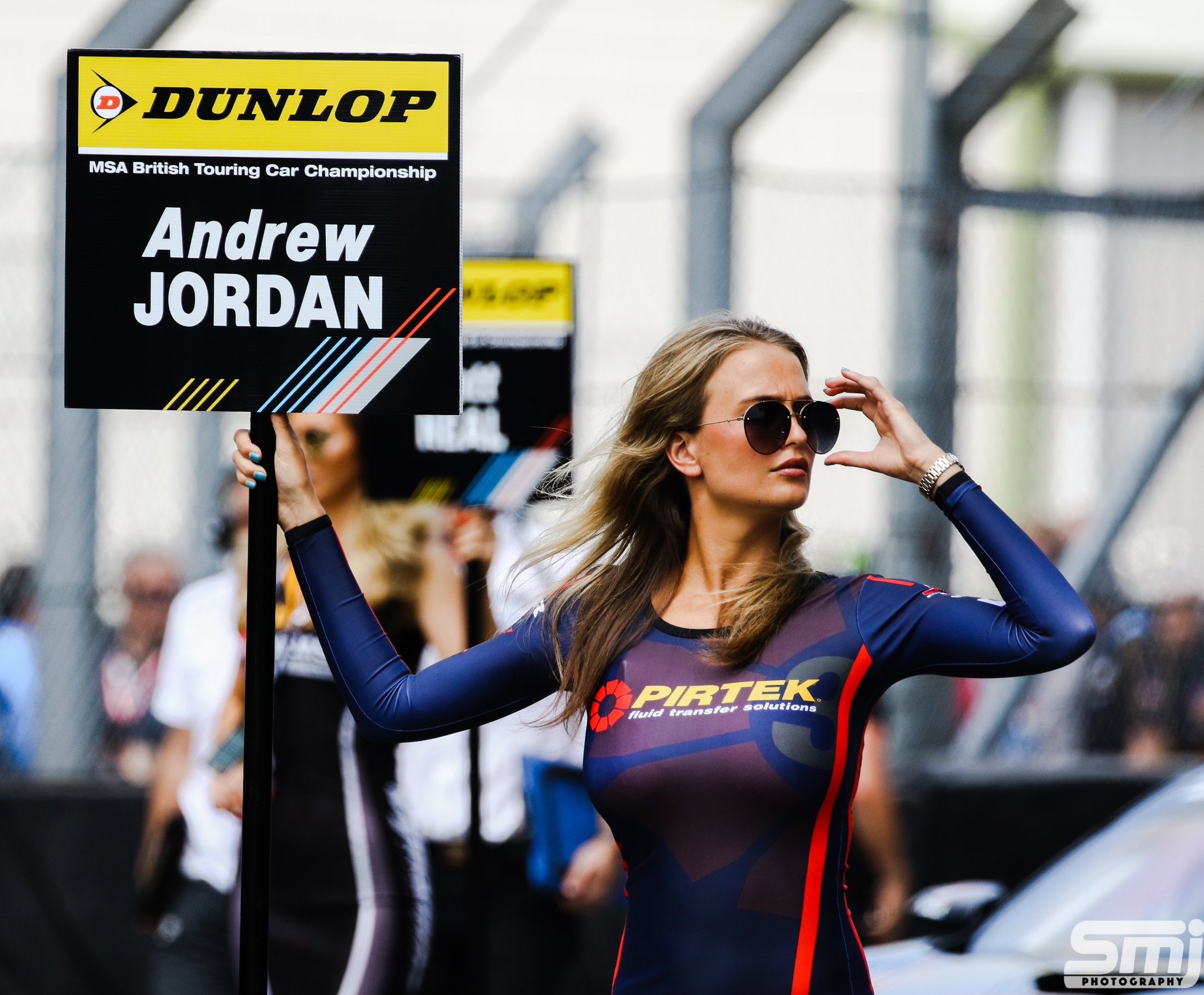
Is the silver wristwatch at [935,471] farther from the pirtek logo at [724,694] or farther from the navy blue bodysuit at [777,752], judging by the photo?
the pirtek logo at [724,694]

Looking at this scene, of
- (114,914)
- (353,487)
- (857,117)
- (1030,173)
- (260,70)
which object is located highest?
(1030,173)

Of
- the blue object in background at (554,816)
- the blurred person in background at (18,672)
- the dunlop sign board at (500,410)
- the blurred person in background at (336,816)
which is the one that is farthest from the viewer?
the blurred person in background at (18,672)

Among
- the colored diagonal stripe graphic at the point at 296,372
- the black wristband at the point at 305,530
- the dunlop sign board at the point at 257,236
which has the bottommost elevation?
the black wristband at the point at 305,530

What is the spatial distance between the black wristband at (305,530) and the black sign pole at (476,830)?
199 centimetres

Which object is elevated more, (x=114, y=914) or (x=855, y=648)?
(x=855, y=648)

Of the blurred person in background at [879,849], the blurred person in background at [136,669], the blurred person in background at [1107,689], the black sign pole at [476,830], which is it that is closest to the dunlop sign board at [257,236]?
the black sign pole at [476,830]

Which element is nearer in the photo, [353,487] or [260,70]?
[260,70]

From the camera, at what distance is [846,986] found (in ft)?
8.27

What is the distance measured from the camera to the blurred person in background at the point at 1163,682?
23.9ft

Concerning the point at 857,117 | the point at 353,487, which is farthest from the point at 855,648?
the point at 857,117

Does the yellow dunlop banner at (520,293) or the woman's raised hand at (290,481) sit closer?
the woman's raised hand at (290,481)

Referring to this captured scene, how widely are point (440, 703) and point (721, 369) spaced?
74cm

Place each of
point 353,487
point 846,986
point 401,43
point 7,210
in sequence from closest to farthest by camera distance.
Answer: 1. point 846,986
2. point 353,487
3. point 7,210
4. point 401,43

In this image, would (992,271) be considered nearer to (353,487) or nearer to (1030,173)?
(353,487)
